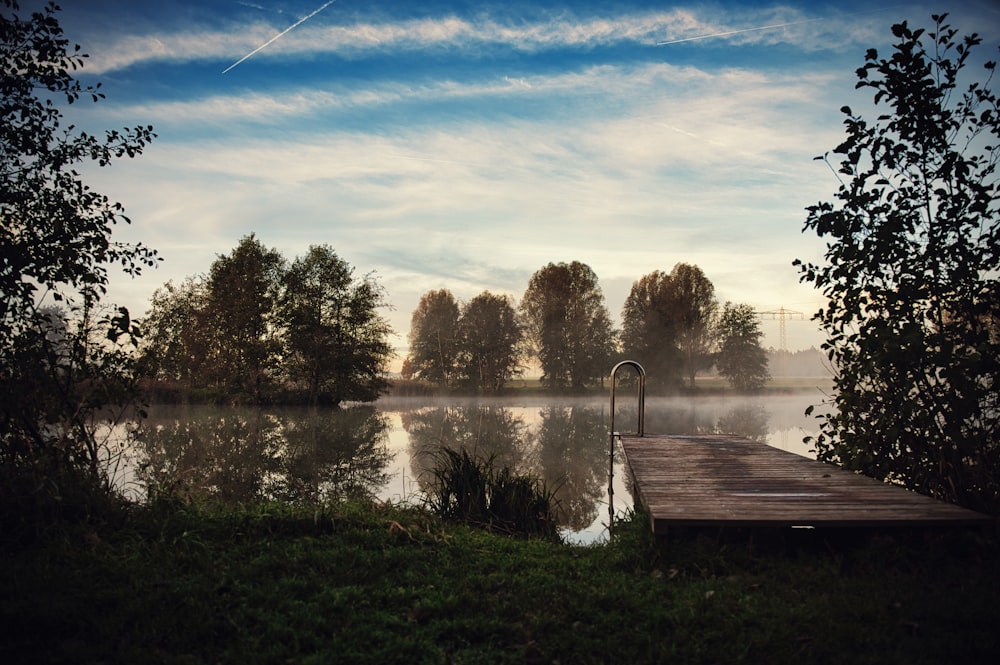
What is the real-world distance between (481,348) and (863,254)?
3619 centimetres

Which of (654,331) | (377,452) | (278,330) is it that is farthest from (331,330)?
(654,331)

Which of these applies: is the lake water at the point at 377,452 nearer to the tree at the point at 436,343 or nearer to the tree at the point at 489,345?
the tree at the point at 489,345

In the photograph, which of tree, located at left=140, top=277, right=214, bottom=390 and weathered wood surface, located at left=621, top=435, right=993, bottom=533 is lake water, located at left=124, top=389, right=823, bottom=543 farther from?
tree, located at left=140, top=277, right=214, bottom=390

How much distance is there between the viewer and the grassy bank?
2.89 meters

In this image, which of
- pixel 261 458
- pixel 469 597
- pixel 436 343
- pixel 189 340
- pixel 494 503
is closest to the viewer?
pixel 469 597

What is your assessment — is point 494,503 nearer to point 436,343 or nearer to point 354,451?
point 354,451

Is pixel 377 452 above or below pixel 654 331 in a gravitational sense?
below

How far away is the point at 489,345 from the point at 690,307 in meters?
14.5

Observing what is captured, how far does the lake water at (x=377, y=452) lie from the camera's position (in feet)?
26.9

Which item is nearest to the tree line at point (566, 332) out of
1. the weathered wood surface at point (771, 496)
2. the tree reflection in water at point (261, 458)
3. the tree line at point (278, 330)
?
the tree line at point (278, 330)

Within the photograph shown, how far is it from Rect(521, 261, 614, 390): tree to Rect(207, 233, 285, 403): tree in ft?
57.8

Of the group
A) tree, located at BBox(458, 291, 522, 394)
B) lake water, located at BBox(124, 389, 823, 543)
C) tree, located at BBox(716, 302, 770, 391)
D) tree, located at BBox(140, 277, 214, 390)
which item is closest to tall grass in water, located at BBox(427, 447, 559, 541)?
lake water, located at BBox(124, 389, 823, 543)

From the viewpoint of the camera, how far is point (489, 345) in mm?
41031

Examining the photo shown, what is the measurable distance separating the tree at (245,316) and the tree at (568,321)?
17.6 metres
